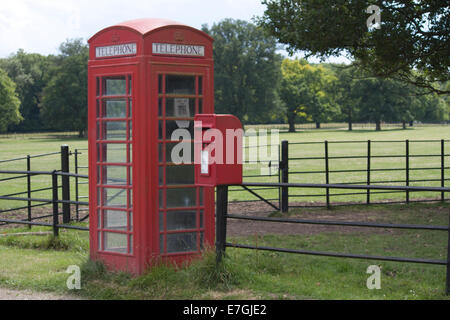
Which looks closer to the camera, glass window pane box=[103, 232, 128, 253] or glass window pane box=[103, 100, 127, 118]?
glass window pane box=[103, 100, 127, 118]

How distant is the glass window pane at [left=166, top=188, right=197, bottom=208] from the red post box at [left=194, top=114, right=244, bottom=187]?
45cm

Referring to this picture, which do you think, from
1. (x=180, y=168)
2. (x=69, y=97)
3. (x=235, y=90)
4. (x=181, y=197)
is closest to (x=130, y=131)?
(x=180, y=168)

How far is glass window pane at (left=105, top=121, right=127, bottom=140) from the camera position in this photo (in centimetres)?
671

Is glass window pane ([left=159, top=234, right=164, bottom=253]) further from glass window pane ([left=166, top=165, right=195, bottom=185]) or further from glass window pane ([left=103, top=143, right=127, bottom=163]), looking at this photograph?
glass window pane ([left=103, top=143, right=127, bottom=163])

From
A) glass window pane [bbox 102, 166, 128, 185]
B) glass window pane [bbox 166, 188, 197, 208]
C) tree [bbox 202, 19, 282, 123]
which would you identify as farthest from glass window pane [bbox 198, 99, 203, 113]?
tree [bbox 202, 19, 282, 123]

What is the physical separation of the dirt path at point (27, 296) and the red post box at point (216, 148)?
6.22 ft

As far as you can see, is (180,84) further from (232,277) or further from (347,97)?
(347,97)

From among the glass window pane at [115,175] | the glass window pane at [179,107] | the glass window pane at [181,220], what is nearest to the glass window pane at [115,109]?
the glass window pane at [179,107]

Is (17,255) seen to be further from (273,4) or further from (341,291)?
(273,4)

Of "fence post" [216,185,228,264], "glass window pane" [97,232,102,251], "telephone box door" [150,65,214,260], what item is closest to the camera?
"fence post" [216,185,228,264]

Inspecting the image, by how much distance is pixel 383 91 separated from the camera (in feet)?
298

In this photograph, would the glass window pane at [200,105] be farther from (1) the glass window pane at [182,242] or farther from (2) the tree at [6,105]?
(2) the tree at [6,105]

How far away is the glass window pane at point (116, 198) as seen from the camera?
682 centimetres

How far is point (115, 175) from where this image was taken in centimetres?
685
